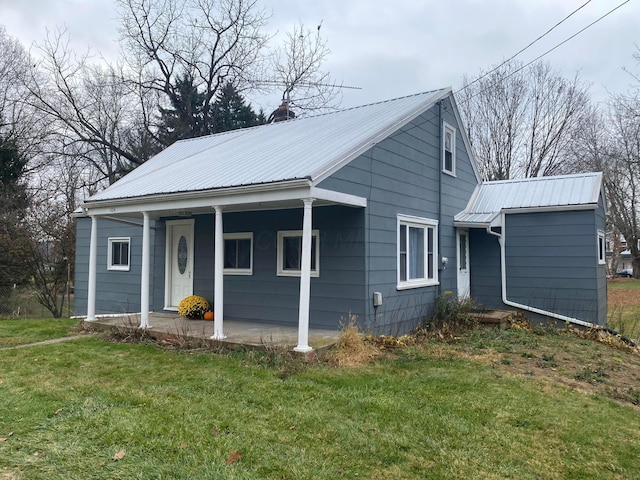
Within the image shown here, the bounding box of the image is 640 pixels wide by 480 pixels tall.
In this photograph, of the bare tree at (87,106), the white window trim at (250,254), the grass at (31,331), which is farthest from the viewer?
the bare tree at (87,106)

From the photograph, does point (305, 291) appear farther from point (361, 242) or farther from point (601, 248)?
point (601, 248)

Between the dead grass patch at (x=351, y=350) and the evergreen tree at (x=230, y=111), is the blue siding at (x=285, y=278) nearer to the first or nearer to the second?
the dead grass patch at (x=351, y=350)

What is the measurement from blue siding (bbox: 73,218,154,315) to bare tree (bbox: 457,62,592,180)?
19923 mm

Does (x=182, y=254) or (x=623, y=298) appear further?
(x=623, y=298)

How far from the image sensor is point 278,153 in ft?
28.5

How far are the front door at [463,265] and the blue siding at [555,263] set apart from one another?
3.43 feet

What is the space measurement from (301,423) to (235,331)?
4.09 m

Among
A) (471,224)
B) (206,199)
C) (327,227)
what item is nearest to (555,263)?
(471,224)

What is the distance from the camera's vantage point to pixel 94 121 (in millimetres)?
23172

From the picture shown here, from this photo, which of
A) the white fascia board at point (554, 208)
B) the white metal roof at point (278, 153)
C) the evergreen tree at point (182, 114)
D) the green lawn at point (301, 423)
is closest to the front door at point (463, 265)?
the white fascia board at point (554, 208)

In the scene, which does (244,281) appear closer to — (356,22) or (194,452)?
(194,452)

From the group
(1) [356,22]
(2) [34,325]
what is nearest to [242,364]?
(2) [34,325]

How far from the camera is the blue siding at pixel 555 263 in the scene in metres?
9.92

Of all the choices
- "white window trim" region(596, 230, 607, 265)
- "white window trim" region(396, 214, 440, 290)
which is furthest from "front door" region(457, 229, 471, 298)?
"white window trim" region(596, 230, 607, 265)
